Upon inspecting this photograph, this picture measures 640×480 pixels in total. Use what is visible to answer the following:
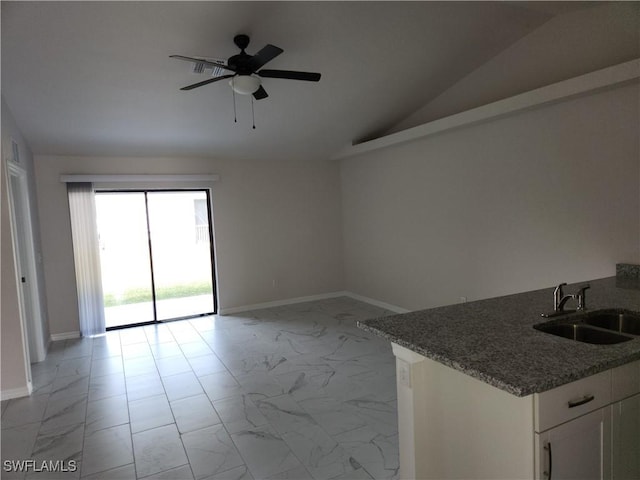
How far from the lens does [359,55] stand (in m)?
3.84

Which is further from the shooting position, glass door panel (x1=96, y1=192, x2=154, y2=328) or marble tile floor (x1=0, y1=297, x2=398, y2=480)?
glass door panel (x1=96, y1=192, x2=154, y2=328)

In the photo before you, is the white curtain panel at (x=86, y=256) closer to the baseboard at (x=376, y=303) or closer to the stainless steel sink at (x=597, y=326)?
the baseboard at (x=376, y=303)

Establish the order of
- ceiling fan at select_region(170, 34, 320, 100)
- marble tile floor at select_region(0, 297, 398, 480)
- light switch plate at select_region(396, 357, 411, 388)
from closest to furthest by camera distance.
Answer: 1. light switch plate at select_region(396, 357, 411, 388)
2. marble tile floor at select_region(0, 297, 398, 480)
3. ceiling fan at select_region(170, 34, 320, 100)

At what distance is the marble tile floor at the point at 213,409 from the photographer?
2.49 meters

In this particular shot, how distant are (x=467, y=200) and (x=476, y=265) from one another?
76cm

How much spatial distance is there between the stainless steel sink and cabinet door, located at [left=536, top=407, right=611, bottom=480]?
50 centimetres

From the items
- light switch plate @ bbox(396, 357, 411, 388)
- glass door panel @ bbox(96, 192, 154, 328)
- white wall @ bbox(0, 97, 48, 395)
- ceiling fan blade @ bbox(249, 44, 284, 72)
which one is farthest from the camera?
glass door panel @ bbox(96, 192, 154, 328)

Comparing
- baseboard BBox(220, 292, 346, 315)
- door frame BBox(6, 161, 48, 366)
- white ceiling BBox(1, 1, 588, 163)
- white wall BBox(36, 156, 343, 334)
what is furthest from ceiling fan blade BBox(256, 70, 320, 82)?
baseboard BBox(220, 292, 346, 315)

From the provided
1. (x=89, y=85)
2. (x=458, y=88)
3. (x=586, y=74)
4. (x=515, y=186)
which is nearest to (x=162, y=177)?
(x=89, y=85)

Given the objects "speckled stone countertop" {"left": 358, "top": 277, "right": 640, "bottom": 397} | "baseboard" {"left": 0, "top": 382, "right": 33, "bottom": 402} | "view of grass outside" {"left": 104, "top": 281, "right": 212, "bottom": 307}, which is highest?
"speckled stone countertop" {"left": 358, "top": 277, "right": 640, "bottom": 397}

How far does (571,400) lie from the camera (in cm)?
143

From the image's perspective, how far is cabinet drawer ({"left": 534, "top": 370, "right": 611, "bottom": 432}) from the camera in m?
1.37

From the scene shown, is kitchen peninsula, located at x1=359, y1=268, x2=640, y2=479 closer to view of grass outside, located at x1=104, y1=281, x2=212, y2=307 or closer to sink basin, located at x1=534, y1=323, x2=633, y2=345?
sink basin, located at x1=534, y1=323, x2=633, y2=345

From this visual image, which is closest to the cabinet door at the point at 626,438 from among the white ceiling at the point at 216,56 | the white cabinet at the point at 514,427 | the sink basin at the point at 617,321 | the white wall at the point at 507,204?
the white cabinet at the point at 514,427
